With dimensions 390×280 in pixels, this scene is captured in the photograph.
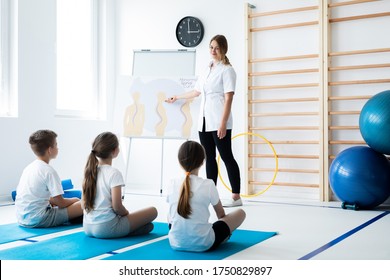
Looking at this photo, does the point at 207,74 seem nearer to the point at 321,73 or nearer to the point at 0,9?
the point at 321,73

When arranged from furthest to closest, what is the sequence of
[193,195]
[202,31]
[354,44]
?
[202,31] → [354,44] → [193,195]

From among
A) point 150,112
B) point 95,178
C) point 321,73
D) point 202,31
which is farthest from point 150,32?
point 95,178

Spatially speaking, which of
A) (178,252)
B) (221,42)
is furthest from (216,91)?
(178,252)

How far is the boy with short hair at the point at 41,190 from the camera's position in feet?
11.6

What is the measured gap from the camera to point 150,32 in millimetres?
6672

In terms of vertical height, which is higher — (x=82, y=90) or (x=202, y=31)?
(x=202, y=31)

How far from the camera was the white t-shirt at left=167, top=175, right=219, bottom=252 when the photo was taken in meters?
2.79

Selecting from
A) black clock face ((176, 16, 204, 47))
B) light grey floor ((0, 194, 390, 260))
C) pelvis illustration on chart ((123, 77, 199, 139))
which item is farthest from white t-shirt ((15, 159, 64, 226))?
black clock face ((176, 16, 204, 47))

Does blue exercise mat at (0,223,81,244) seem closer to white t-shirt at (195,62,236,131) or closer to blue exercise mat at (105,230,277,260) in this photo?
blue exercise mat at (105,230,277,260)

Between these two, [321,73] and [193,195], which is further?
[321,73]

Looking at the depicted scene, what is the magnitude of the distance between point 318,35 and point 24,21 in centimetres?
316

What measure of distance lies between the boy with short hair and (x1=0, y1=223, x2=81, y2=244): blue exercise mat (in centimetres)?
6

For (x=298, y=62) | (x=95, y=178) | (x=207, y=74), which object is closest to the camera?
(x=95, y=178)

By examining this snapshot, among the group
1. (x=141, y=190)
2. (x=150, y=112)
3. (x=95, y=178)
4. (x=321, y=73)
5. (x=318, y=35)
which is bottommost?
(x=141, y=190)
